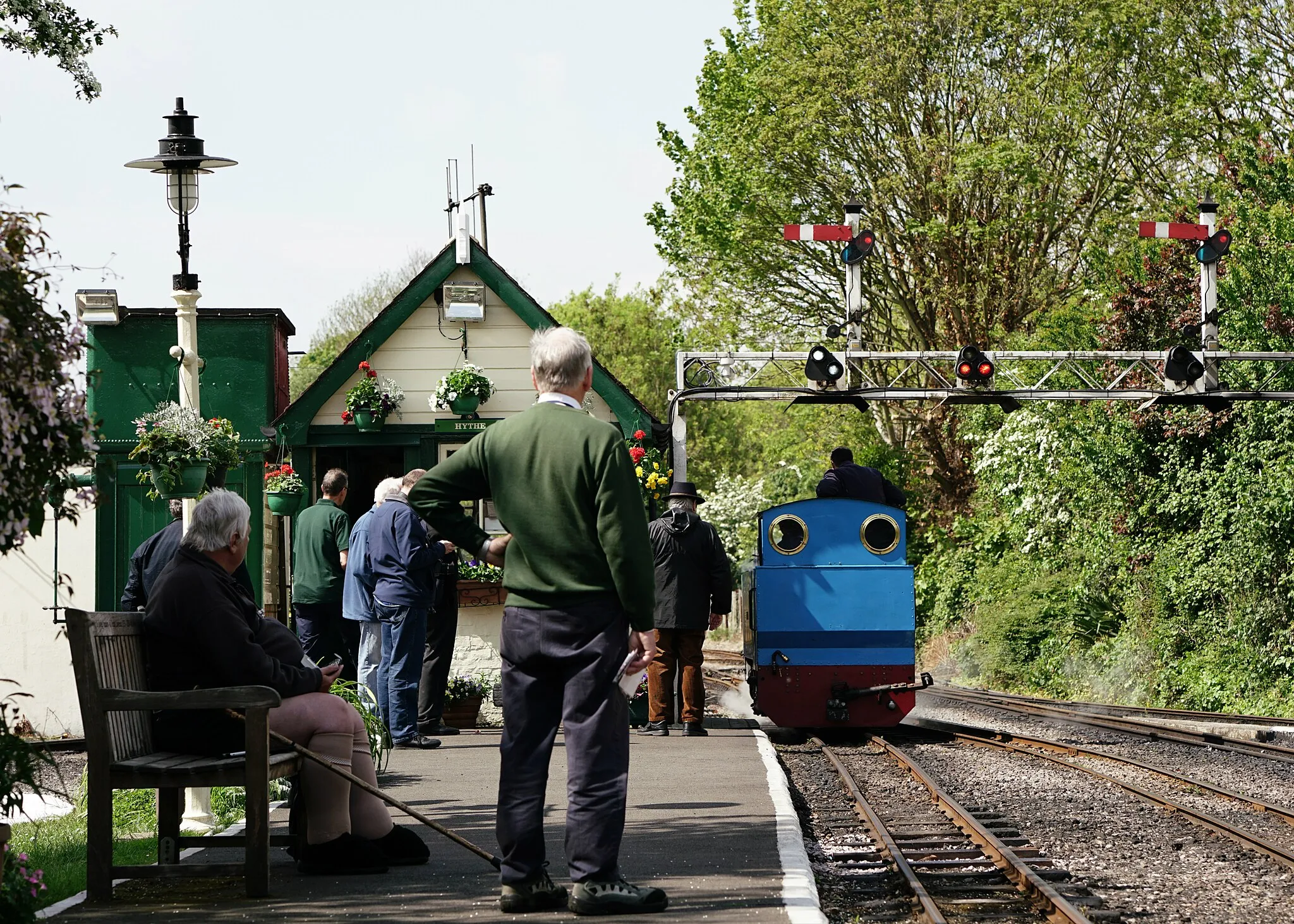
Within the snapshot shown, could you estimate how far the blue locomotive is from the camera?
1409 cm

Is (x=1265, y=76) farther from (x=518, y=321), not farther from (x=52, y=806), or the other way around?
(x=52, y=806)

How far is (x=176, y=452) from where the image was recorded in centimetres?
973

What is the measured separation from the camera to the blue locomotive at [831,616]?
14.1 m

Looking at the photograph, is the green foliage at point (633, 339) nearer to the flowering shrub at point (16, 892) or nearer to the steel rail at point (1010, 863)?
the steel rail at point (1010, 863)

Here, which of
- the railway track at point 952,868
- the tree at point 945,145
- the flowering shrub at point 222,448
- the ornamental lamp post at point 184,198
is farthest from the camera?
the tree at point 945,145

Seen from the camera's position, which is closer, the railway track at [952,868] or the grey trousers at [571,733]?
the grey trousers at [571,733]

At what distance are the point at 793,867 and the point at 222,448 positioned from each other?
5314mm

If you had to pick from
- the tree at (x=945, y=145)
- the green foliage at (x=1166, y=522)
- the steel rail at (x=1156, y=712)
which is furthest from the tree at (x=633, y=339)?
the steel rail at (x=1156, y=712)

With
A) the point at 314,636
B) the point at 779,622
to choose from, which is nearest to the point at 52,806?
the point at 314,636

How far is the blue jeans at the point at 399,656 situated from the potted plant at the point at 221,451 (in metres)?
1.32

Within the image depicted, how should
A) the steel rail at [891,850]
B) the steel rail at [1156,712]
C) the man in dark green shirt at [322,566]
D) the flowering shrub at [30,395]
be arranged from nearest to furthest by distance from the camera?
the flowering shrub at [30,395] → the steel rail at [891,850] → the man in dark green shirt at [322,566] → the steel rail at [1156,712]

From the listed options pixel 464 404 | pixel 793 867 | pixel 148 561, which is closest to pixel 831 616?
pixel 464 404

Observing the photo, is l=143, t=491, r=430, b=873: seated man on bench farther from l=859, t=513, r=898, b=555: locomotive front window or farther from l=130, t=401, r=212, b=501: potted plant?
l=859, t=513, r=898, b=555: locomotive front window

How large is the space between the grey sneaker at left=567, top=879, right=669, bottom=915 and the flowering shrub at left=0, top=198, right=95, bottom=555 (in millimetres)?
2028
